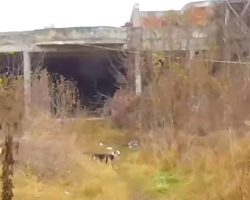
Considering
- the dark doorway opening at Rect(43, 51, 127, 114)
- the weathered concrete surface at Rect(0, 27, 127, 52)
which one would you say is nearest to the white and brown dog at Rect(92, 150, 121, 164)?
the weathered concrete surface at Rect(0, 27, 127, 52)

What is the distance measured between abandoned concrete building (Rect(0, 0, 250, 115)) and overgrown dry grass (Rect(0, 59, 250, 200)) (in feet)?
13.0

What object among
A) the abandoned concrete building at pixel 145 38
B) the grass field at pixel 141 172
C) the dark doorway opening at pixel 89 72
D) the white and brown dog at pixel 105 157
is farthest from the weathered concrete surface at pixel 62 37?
the grass field at pixel 141 172

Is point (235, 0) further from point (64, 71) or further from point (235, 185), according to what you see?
point (235, 185)

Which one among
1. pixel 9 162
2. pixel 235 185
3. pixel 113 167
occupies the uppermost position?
pixel 9 162

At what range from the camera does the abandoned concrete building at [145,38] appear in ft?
69.2

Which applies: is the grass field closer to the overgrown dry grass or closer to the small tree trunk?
the overgrown dry grass

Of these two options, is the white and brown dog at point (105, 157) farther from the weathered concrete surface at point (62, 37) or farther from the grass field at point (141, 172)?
the weathered concrete surface at point (62, 37)

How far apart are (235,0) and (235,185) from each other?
16150mm

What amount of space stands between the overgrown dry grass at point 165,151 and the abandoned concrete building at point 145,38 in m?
3.97

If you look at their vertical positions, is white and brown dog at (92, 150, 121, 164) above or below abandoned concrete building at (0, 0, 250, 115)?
below

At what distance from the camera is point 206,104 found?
1383 centimetres

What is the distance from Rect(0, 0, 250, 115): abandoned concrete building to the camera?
69.2 feet

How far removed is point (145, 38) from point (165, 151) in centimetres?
1054

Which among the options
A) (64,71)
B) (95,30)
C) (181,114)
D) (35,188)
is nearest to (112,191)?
(35,188)
